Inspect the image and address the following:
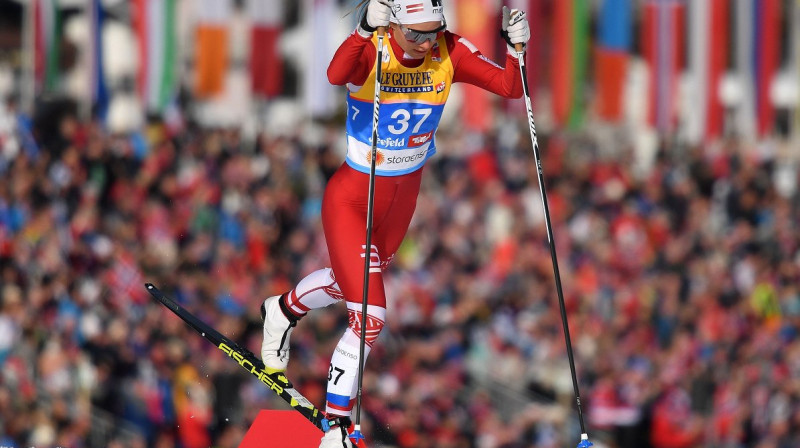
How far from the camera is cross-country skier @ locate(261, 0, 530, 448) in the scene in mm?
8922

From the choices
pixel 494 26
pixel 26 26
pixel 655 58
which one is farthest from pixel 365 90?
pixel 26 26

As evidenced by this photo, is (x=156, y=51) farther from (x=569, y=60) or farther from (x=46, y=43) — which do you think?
(x=569, y=60)

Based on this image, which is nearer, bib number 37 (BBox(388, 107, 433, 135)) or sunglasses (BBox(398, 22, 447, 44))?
sunglasses (BBox(398, 22, 447, 44))

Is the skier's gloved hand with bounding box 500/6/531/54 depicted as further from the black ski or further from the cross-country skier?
the black ski

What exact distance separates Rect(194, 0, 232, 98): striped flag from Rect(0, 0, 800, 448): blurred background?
4 centimetres

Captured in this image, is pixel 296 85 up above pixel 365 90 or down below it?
below

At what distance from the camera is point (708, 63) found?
2519 centimetres

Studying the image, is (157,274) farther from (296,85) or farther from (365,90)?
(296,85)

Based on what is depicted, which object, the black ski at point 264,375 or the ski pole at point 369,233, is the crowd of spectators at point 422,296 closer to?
the black ski at point 264,375

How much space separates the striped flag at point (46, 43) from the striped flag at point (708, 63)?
10641 millimetres

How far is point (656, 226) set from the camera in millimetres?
21578

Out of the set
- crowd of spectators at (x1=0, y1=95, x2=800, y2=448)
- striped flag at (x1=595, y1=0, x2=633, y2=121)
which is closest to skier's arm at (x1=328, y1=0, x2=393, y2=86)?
crowd of spectators at (x1=0, y1=95, x2=800, y2=448)

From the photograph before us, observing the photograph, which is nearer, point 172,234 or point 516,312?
point 172,234

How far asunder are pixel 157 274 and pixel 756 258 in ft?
30.2
